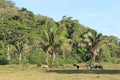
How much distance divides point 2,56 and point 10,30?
28.3 ft

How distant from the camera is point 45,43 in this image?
2023 inches

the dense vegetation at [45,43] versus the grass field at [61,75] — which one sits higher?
the dense vegetation at [45,43]

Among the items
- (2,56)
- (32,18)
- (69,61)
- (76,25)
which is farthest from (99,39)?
(32,18)

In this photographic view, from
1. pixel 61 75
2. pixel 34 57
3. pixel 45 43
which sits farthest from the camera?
pixel 34 57

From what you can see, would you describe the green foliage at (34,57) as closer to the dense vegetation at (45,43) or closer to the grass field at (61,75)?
the dense vegetation at (45,43)

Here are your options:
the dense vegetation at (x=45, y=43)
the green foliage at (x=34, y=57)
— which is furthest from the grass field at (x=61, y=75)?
the green foliage at (x=34, y=57)

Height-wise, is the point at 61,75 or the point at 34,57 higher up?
the point at 34,57

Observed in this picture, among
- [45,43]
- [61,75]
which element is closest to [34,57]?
[45,43]

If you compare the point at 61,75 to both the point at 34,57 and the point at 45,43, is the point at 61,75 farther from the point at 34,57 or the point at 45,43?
the point at 34,57

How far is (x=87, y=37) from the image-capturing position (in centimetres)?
5953

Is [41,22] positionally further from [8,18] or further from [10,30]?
[10,30]

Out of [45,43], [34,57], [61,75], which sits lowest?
[61,75]

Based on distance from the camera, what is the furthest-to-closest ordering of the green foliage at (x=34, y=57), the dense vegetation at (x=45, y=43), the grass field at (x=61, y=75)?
the green foliage at (x=34, y=57), the dense vegetation at (x=45, y=43), the grass field at (x=61, y=75)

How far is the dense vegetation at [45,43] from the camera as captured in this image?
53.2 m
